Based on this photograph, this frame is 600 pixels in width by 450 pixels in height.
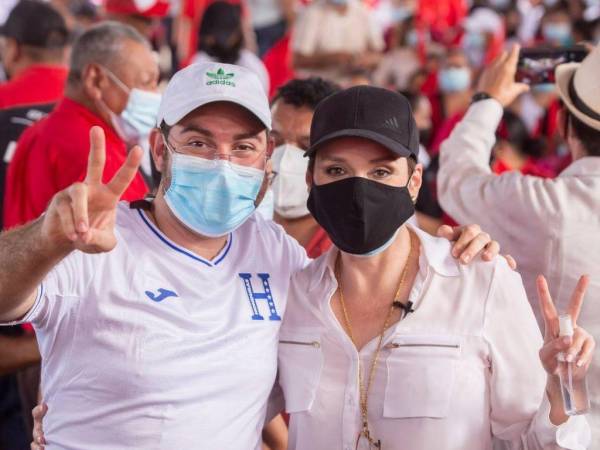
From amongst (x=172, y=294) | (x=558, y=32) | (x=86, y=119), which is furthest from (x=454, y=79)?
(x=172, y=294)

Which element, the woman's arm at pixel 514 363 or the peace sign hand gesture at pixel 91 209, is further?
the woman's arm at pixel 514 363

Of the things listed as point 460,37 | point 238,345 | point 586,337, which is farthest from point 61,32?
point 460,37

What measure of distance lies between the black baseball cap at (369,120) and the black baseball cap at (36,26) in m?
2.94

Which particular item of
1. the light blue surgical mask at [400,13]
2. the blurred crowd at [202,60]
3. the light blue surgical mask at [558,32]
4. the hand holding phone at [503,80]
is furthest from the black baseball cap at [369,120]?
the light blue surgical mask at [400,13]

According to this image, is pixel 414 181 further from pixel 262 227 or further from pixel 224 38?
pixel 224 38

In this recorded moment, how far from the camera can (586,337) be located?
2287 mm

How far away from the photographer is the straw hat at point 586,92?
313cm

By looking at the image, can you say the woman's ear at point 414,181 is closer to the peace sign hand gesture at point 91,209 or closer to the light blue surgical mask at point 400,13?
the peace sign hand gesture at point 91,209

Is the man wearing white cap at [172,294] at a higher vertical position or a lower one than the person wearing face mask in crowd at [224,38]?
higher

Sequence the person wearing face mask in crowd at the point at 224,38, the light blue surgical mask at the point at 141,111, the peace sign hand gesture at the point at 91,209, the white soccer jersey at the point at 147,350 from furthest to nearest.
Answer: the person wearing face mask in crowd at the point at 224,38
the light blue surgical mask at the point at 141,111
the white soccer jersey at the point at 147,350
the peace sign hand gesture at the point at 91,209

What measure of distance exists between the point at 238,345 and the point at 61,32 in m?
3.20

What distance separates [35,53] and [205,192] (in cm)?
292

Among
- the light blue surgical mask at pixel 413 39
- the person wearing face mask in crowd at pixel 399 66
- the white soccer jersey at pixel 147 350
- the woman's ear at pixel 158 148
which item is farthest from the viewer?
the light blue surgical mask at pixel 413 39

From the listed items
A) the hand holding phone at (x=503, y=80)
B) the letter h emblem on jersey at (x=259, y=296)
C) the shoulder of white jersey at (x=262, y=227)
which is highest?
the hand holding phone at (x=503, y=80)
